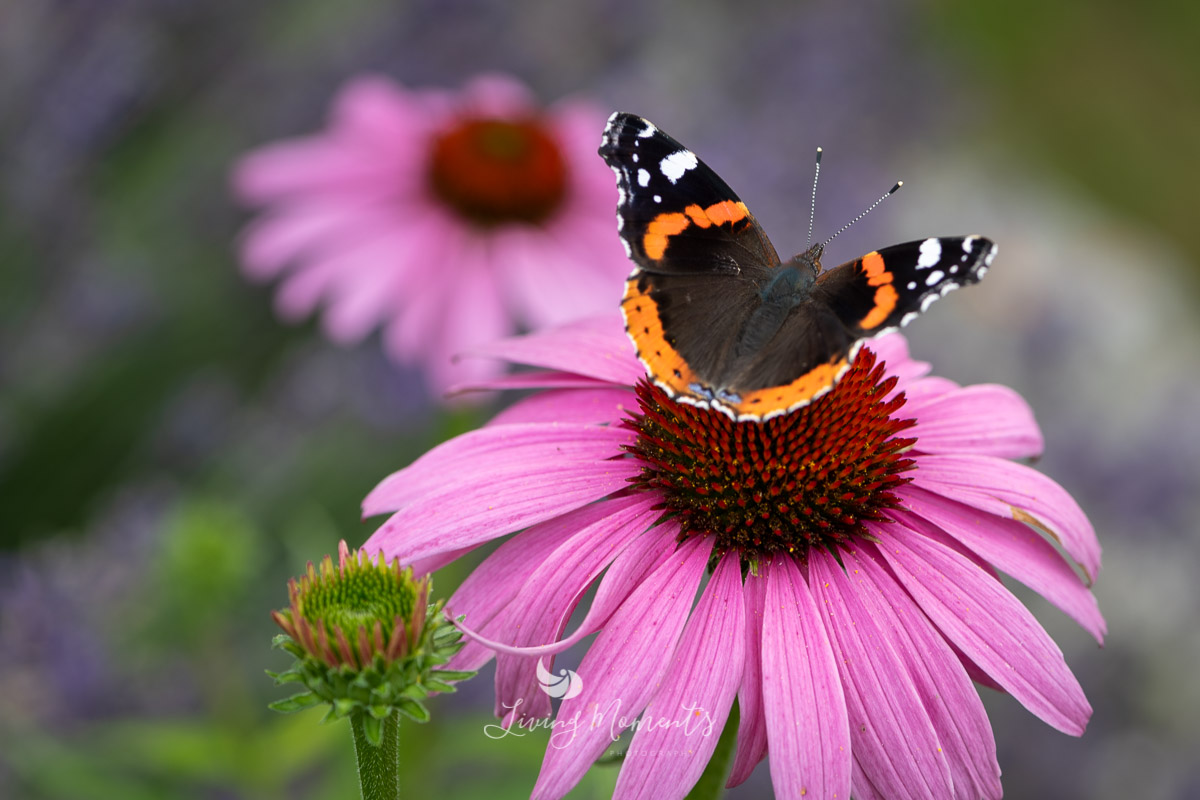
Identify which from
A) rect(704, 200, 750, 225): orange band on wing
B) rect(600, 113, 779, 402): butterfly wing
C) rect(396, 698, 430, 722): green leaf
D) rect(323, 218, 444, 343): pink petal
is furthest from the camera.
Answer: rect(323, 218, 444, 343): pink petal

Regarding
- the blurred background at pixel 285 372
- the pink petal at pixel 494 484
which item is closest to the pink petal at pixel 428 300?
the blurred background at pixel 285 372

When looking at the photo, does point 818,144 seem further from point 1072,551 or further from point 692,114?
point 1072,551

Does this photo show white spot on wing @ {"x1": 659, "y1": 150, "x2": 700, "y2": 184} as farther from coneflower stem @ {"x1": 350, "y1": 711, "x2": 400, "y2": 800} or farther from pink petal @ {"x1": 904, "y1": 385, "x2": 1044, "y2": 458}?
coneflower stem @ {"x1": 350, "y1": 711, "x2": 400, "y2": 800}

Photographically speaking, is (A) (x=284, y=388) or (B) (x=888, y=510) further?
(A) (x=284, y=388)

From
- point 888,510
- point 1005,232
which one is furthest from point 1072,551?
point 1005,232

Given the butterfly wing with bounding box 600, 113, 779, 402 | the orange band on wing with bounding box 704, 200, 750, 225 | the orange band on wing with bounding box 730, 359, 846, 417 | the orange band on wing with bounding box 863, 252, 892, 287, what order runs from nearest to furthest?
the orange band on wing with bounding box 730, 359, 846, 417 → the orange band on wing with bounding box 863, 252, 892, 287 → the butterfly wing with bounding box 600, 113, 779, 402 → the orange band on wing with bounding box 704, 200, 750, 225

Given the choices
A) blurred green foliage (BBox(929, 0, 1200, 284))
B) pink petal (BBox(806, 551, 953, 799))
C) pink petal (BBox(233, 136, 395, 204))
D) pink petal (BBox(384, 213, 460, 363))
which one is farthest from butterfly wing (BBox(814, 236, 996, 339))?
blurred green foliage (BBox(929, 0, 1200, 284))

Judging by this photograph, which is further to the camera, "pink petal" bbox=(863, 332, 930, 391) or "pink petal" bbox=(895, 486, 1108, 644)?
"pink petal" bbox=(863, 332, 930, 391)
